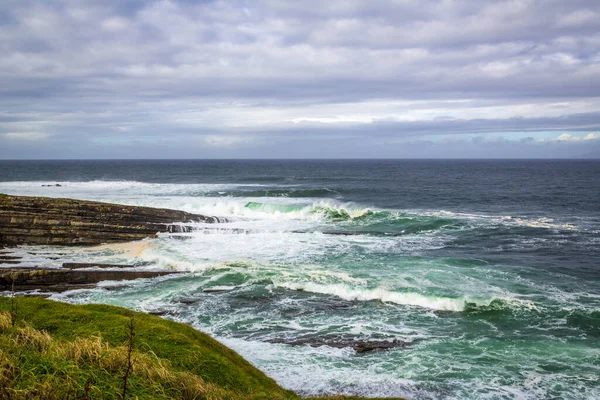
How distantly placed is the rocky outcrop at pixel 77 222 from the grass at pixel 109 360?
62.3 ft

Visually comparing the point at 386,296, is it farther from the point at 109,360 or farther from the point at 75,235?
the point at 75,235

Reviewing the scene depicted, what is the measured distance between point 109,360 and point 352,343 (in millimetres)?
8604

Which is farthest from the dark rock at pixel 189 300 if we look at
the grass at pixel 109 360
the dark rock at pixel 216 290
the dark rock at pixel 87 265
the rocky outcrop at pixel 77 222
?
the rocky outcrop at pixel 77 222

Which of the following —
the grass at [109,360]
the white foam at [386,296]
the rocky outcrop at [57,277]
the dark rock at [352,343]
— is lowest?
the dark rock at [352,343]

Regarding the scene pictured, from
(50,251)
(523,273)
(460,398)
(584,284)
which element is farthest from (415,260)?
(50,251)

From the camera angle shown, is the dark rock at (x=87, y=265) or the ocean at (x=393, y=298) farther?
the dark rock at (x=87, y=265)

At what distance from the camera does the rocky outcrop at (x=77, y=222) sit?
2903 cm

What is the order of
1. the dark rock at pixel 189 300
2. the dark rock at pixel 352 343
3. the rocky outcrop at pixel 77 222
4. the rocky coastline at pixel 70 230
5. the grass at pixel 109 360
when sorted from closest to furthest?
1. the grass at pixel 109 360
2. the dark rock at pixel 352 343
3. the dark rock at pixel 189 300
4. the rocky coastline at pixel 70 230
5. the rocky outcrop at pixel 77 222

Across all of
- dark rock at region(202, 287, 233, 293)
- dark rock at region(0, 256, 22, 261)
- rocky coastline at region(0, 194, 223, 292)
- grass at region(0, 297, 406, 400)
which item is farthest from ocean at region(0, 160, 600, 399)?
grass at region(0, 297, 406, 400)

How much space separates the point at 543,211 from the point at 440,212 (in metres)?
11.0

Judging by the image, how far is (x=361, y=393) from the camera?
11.1 meters

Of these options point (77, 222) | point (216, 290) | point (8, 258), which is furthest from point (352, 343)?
point (77, 222)

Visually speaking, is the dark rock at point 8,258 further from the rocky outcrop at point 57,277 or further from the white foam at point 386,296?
the white foam at point 386,296

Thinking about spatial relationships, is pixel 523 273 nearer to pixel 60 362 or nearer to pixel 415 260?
pixel 415 260
